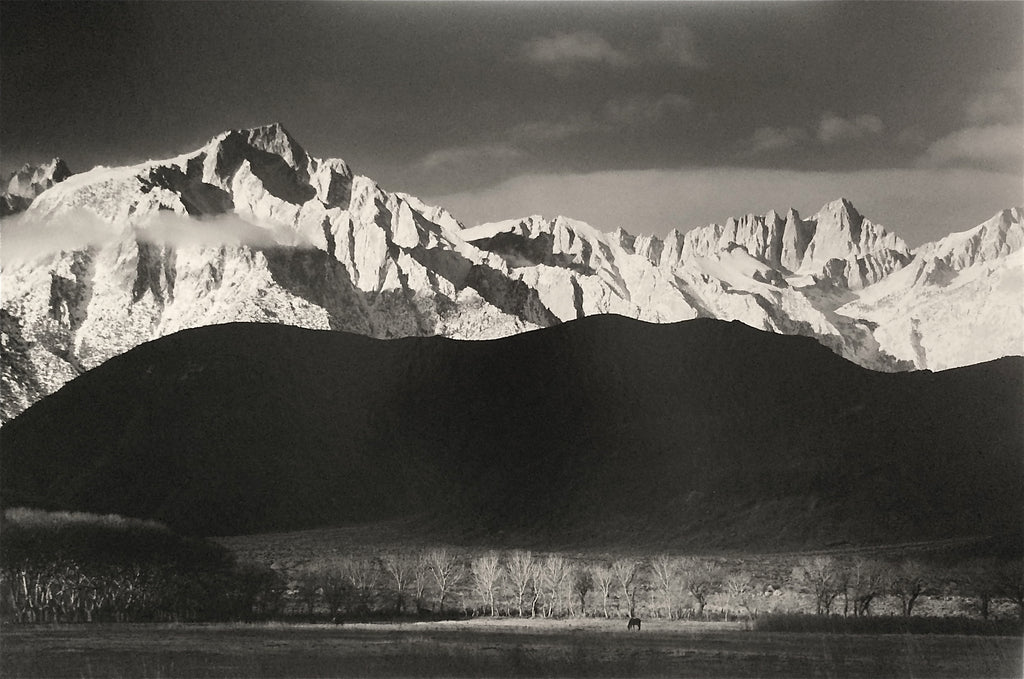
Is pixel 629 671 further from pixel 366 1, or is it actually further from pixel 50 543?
pixel 50 543

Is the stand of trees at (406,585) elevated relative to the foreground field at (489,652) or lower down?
elevated

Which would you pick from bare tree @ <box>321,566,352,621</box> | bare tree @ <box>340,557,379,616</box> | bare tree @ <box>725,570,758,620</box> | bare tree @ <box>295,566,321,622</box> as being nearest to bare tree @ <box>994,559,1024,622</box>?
bare tree @ <box>725,570,758,620</box>

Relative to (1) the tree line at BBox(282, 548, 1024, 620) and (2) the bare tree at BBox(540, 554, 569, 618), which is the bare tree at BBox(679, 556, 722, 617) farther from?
(2) the bare tree at BBox(540, 554, 569, 618)

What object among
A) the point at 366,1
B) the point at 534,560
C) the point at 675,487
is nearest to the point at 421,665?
Answer: the point at 366,1

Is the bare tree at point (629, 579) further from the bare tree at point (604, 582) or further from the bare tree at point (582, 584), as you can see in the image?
the bare tree at point (582, 584)

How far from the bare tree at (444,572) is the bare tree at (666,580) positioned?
61.4 ft

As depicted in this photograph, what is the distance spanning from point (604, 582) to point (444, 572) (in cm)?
1828

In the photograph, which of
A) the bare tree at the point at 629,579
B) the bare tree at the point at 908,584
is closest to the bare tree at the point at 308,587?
the bare tree at the point at 629,579

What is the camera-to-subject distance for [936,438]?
593 ft

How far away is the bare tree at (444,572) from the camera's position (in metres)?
130

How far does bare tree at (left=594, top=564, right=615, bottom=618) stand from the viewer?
12032 centimetres

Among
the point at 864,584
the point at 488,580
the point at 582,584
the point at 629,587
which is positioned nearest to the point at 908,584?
the point at 864,584

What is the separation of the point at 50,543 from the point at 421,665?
177ft

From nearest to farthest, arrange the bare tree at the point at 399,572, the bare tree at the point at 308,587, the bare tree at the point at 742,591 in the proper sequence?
the bare tree at the point at 742,591 → the bare tree at the point at 308,587 → the bare tree at the point at 399,572
